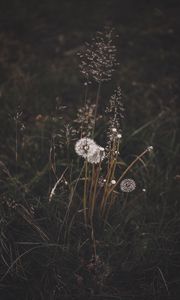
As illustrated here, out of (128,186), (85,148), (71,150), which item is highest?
(85,148)

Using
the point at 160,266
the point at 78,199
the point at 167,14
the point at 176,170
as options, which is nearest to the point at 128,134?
the point at 176,170

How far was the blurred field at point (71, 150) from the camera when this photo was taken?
1.65m

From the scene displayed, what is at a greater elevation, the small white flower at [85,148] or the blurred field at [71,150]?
the small white flower at [85,148]

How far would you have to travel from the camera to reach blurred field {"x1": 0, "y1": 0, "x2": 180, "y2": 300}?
1.65 metres

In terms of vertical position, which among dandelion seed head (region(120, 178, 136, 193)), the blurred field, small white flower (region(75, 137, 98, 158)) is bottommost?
the blurred field

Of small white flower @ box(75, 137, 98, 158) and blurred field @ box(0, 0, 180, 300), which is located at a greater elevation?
small white flower @ box(75, 137, 98, 158)

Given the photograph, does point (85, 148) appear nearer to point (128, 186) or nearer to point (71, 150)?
point (128, 186)

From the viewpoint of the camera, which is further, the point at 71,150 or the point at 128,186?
the point at 71,150

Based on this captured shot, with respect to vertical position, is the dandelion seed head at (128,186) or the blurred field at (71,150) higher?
the dandelion seed head at (128,186)

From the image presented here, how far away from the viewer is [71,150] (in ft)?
6.98

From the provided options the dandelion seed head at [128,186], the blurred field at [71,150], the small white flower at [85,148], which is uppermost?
the small white flower at [85,148]

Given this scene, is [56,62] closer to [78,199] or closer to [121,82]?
[121,82]

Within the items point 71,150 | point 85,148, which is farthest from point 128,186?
point 71,150

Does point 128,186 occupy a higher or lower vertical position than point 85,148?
lower
